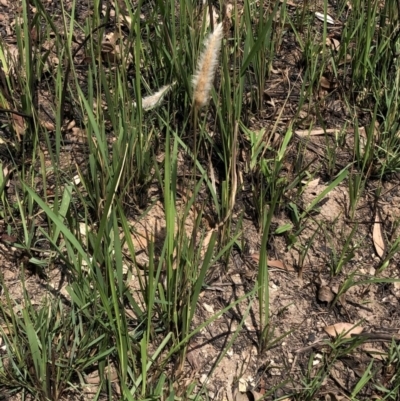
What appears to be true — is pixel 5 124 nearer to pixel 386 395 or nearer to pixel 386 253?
pixel 386 253

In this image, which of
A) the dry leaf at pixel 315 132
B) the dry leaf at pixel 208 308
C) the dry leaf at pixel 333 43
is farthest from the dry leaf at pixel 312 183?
the dry leaf at pixel 333 43

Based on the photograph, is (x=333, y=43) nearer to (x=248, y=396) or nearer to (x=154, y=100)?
(x=154, y=100)

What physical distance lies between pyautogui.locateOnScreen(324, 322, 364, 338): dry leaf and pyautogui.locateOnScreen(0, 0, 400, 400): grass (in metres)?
0.05

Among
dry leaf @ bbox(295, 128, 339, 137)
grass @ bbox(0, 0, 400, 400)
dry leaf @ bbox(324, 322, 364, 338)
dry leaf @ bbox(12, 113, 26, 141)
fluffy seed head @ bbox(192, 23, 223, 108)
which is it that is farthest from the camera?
dry leaf @ bbox(295, 128, 339, 137)

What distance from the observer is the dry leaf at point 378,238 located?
6.08 ft

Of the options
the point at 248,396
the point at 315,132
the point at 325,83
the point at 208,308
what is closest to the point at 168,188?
the point at 208,308

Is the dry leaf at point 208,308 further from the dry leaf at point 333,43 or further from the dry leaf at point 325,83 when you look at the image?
the dry leaf at point 333,43

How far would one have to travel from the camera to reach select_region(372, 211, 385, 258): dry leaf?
1853 mm

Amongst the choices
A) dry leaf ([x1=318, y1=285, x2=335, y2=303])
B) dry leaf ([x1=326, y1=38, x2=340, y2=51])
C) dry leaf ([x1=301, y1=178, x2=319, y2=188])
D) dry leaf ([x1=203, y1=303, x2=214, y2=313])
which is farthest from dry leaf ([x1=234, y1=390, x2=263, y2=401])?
dry leaf ([x1=326, y1=38, x2=340, y2=51])

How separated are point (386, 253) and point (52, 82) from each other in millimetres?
1311

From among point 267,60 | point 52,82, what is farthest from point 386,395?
point 52,82

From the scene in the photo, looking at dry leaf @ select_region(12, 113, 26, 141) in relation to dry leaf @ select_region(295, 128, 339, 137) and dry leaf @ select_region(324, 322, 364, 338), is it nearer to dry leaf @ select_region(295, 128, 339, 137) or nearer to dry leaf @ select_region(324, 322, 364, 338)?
dry leaf @ select_region(295, 128, 339, 137)

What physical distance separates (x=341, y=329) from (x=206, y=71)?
0.87m

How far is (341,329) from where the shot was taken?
168 cm
